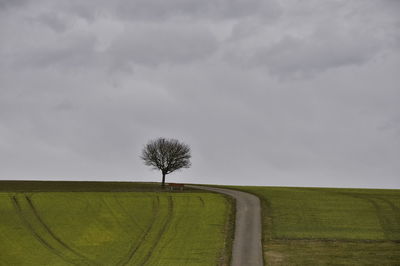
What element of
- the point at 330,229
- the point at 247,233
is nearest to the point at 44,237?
the point at 247,233

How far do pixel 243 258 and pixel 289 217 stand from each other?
20735 mm

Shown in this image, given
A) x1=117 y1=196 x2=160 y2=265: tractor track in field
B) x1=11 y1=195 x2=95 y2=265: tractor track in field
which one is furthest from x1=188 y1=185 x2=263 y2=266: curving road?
x1=11 y1=195 x2=95 y2=265: tractor track in field

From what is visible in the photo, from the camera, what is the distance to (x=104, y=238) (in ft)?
195

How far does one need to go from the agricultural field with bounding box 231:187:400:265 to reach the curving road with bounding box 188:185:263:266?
932 millimetres

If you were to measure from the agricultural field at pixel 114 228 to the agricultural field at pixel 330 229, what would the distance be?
5742mm

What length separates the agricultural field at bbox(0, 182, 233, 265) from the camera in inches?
2036

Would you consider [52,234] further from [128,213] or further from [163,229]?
[163,229]

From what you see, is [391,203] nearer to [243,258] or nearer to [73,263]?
[243,258]

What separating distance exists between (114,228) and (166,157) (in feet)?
141

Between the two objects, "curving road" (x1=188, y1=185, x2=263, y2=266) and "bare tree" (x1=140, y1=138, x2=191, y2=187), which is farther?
"bare tree" (x1=140, y1=138, x2=191, y2=187)

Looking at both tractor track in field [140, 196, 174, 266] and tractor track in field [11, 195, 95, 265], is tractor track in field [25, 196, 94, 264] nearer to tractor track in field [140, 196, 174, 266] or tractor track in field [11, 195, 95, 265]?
tractor track in field [11, 195, 95, 265]

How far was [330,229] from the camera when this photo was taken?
62.5m

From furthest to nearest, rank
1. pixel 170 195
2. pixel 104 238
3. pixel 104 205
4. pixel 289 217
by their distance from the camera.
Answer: pixel 170 195, pixel 104 205, pixel 289 217, pixel 104 238

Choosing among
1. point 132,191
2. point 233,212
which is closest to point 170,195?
point 132,191
